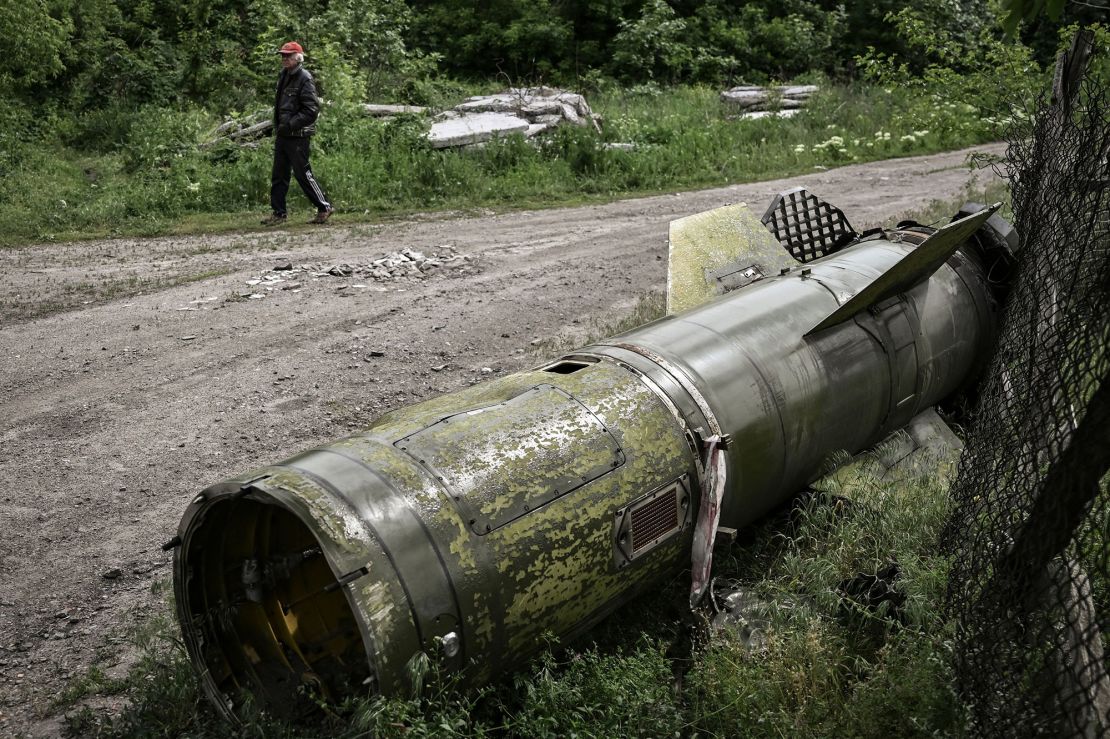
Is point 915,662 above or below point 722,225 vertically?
below

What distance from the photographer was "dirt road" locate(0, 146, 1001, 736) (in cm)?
522

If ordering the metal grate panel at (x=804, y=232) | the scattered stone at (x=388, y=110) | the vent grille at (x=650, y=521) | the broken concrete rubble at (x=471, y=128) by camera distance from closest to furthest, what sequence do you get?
the vent grille at (x=650, y=521), the metal grate panel at (x=804, y=232), the broken concrete rubble at (x=471, y=128), the scattered stone at (x=388, y=110)

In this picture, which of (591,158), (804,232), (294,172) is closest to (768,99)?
(591,158)

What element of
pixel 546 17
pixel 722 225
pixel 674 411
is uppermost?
pixel 546 17

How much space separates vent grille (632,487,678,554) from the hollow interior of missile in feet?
4.03

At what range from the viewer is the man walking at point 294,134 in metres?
11.7

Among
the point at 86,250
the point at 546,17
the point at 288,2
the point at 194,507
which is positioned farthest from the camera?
the point at 546,17

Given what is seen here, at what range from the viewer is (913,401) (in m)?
5.78

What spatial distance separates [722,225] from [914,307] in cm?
140

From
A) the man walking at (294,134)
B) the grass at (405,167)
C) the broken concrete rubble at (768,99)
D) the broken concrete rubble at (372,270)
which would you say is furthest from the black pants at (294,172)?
the broken concrete rubble at (768,99)

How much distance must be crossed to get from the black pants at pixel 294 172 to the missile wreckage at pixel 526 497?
7.63 m

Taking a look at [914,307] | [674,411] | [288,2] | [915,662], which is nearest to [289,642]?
[674,411]

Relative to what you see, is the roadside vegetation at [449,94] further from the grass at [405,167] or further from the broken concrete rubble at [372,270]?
the broken concrete rubble at [372,270]

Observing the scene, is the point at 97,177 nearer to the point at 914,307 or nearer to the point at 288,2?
the point at 288,2
